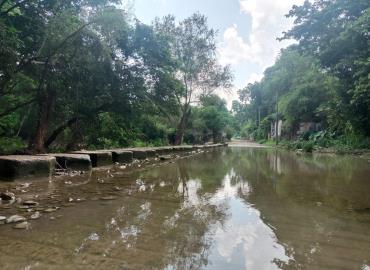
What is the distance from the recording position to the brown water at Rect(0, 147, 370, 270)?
9.01ft

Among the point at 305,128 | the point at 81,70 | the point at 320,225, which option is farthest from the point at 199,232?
the point at 305,128

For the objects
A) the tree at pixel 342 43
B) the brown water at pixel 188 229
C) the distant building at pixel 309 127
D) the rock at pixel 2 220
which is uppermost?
the tree at pixel 342 43

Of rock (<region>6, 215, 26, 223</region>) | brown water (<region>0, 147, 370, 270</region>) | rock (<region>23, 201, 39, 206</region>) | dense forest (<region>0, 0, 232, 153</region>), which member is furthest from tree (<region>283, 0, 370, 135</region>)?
rock (<region>6, 215, 26, 223</region>)

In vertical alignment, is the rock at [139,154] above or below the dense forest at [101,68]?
below

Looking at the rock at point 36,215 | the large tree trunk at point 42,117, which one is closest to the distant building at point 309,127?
the large tree trunk at point 42,117

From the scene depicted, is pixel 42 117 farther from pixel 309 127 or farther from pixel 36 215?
pixel 309 127

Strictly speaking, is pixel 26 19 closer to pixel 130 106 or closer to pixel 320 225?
pixel 130 106

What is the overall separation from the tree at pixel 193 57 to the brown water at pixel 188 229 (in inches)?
831

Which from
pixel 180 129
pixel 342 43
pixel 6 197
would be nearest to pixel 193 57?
pixel 180 129

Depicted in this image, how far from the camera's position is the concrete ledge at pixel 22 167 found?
6.41 meters

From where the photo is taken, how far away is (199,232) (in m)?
3.56

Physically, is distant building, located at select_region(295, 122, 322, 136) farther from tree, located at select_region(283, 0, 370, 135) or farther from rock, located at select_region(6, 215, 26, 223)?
rock, located at select_region(6, 215, 26, 223)

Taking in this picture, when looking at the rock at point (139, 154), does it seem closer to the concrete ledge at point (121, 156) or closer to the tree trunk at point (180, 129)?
the concrete ledge at point (121, 156)

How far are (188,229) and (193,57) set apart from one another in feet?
82.5
